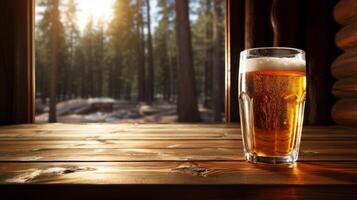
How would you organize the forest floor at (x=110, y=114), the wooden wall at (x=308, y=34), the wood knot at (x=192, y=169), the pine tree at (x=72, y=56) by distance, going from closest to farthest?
the wood knot at (x=192, y=169) < the wooden wall at (x=308, y=34) < the forest floor at (x=110, y=114) < the pine tree at (x=72, y=56)

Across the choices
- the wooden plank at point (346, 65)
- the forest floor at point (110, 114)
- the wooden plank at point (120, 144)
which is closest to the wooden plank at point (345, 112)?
the wooden plank at point (346, 65)

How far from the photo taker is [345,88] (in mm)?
2473

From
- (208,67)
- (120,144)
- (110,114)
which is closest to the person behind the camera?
(120,144)

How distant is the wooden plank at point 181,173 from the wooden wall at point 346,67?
5.15 feet

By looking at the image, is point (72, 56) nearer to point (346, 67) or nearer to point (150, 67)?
point (150, 67)

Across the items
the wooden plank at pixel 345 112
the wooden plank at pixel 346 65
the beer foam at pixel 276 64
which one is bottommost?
the wooden plank at pixel 345 112

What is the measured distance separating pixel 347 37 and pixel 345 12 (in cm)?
20

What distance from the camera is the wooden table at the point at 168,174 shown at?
812mm

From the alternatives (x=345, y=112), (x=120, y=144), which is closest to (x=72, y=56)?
(x=345, y=112)

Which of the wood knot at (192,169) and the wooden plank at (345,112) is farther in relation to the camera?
the wooden plank at (345,112)

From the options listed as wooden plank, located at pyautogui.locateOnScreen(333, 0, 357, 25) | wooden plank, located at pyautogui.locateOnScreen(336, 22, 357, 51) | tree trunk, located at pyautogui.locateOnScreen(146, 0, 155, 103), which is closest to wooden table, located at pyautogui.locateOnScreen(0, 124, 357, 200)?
wooden plank, located at pyautogui.locateOnScreen(336, 22, 357, 51)

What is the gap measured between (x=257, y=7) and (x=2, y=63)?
2.24 meters

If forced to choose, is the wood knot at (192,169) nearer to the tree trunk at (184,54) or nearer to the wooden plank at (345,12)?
→ the wooden plank at (345,12)

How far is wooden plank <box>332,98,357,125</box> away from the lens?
2391 millimetres
